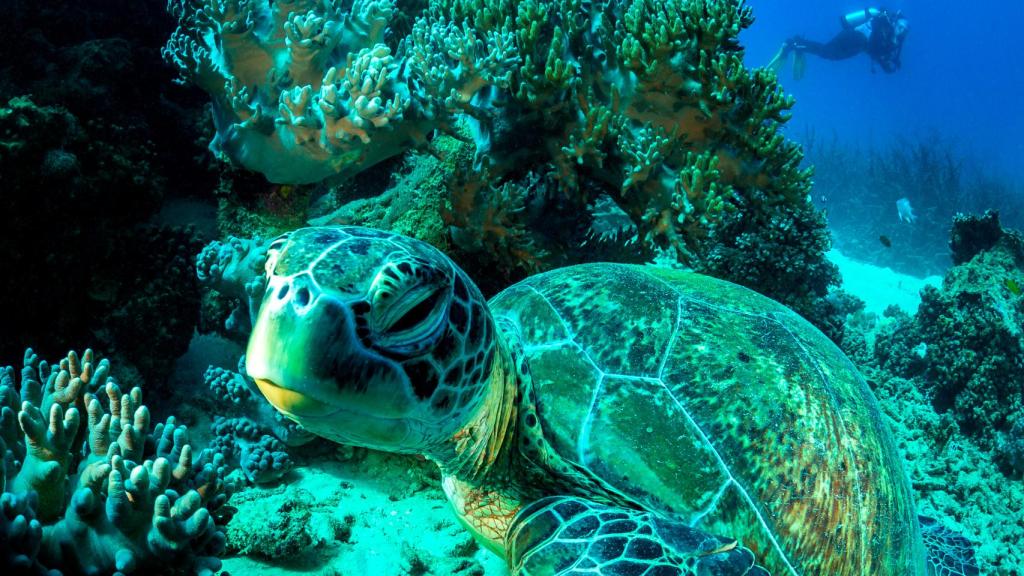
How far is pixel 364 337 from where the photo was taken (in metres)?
1.22

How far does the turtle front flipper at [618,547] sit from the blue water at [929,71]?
77.1 meters

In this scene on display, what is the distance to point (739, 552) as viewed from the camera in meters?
1.66

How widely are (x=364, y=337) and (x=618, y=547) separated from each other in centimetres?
102

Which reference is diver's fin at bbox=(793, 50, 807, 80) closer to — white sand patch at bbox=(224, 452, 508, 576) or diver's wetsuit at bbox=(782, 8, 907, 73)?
diver's wetsuit at bbox=(782, 8, 907, 73)

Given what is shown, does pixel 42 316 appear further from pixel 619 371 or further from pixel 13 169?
pixel 619 371

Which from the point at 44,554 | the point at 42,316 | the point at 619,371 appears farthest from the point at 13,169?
the point at 619,371

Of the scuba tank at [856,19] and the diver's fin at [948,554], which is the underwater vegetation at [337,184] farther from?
the scuba tank at [856,19]

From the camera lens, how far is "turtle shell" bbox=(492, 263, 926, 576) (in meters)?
1.85

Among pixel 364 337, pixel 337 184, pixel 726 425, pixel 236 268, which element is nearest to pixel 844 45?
pixel 337 184

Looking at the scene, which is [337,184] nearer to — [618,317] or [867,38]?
[618,317]

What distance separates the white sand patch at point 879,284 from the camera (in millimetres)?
9945

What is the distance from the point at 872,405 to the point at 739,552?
1.24 m

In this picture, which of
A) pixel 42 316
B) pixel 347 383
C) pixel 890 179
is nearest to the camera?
pixel 347 383

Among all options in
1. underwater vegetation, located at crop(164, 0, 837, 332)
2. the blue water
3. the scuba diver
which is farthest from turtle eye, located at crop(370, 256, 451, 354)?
the blue water
